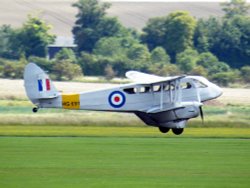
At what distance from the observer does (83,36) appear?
110188 mm

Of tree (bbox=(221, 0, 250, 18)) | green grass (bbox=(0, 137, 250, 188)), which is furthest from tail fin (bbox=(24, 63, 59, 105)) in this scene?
tree (bbox=(221, 0, 250, 18))

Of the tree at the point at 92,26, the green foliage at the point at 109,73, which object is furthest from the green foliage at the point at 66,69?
the tree at the point at 92,26

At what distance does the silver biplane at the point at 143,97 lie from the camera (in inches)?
1750

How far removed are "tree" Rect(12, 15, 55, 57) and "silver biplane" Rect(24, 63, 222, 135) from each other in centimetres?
5520

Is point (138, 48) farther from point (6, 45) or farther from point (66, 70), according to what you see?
point (6, 45)

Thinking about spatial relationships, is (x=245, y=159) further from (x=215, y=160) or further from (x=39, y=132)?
(x=39, y=132)

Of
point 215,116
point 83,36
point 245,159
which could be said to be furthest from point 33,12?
point 245,159

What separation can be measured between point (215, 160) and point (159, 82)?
542 inches

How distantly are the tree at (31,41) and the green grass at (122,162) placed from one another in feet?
205

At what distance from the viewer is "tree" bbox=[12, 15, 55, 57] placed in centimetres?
10128

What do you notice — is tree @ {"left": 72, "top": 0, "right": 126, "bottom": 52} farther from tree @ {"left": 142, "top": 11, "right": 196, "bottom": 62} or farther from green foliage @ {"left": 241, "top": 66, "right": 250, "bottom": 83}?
green foliage @ {"left": 241, "top": 66, "right": 250, "bottom": 83}

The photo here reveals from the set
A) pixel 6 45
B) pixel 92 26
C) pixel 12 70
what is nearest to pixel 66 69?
pixel 12 70

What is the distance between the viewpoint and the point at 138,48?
9475 cm

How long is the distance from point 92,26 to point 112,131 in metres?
68.3
